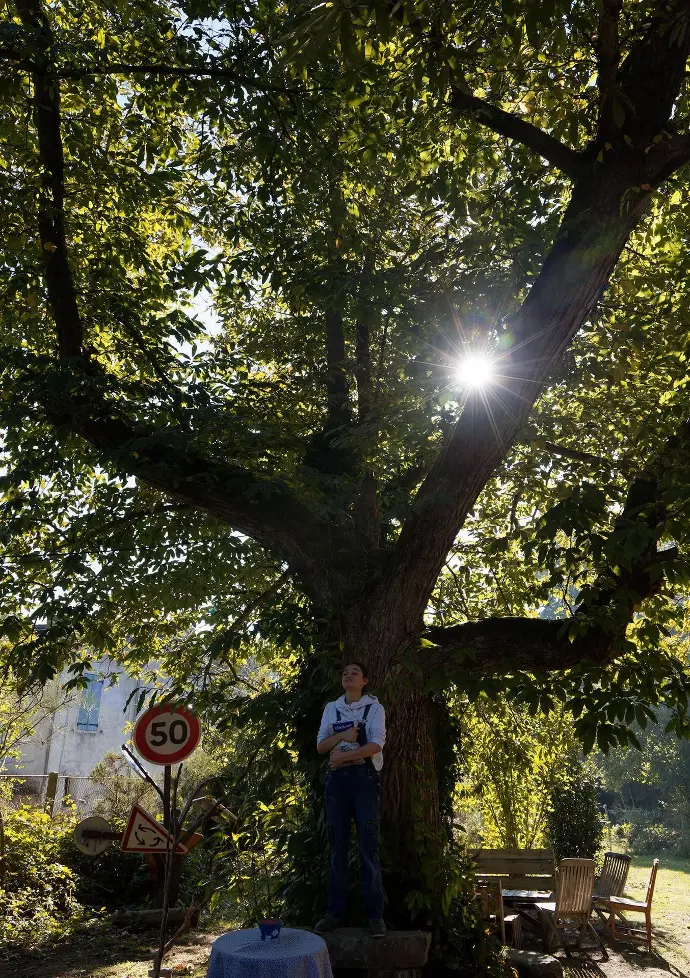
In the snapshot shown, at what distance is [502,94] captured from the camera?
27.3 ft

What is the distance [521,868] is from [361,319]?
8.93 meters

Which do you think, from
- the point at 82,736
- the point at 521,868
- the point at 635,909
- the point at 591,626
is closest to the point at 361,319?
the point at 591,626

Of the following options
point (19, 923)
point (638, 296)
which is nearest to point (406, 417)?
point (638, 296)

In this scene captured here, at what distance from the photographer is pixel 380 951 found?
19.7 feet

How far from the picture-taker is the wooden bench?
1273 centimetres

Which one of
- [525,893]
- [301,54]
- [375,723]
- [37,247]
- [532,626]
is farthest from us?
[525,893]

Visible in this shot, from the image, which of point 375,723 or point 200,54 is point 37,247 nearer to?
point 200,54

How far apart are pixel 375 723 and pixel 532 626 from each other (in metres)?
2.01

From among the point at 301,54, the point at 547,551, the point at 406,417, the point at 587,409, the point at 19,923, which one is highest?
the point at 587,409

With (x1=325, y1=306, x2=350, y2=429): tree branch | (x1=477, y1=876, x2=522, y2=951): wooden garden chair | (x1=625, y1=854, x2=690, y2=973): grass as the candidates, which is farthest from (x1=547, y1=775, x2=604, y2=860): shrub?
(x1=325, y1=306, x2=350, y2=429): tree branch

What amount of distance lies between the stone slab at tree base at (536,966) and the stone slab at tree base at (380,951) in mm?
4058

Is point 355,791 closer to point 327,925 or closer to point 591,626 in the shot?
point 327,925

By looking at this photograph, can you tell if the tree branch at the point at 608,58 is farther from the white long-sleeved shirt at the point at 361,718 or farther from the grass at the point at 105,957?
the grass at the point at 105,957

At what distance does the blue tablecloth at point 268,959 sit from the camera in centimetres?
407
